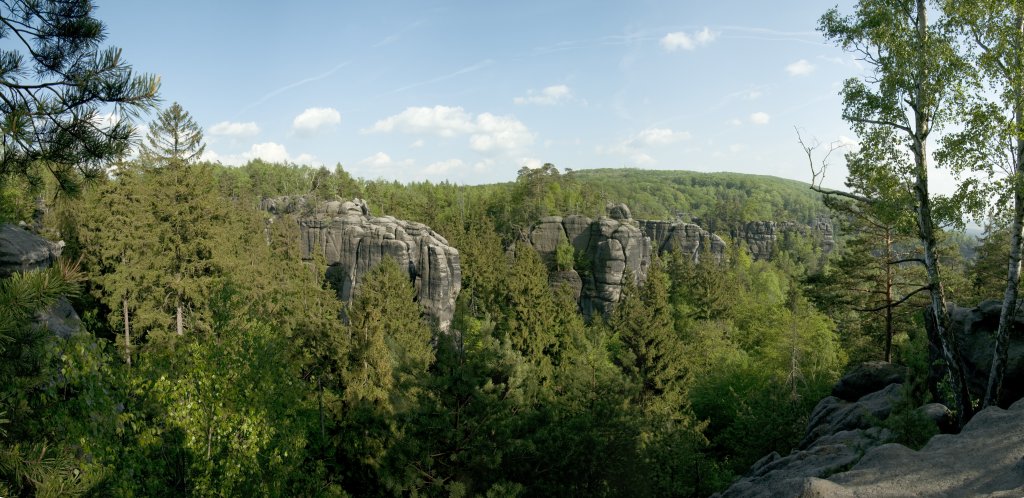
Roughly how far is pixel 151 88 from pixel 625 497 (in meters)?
14.1

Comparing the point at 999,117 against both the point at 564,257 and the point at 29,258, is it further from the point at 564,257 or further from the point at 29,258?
the point at 564,257

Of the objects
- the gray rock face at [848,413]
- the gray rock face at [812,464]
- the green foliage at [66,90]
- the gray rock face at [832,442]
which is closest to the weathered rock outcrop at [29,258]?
the green foliage at [66,90]

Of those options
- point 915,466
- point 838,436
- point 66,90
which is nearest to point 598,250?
point 838,436

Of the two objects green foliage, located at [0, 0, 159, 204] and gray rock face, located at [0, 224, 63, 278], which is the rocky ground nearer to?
green foliage, located at [0, 0, 159, 204]

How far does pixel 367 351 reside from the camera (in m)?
17.4

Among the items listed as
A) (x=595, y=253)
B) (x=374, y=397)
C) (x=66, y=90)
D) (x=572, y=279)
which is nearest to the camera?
(x=66, y=90)

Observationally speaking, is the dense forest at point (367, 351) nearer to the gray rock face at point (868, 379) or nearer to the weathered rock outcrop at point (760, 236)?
the gray rock face at point (868, 379)

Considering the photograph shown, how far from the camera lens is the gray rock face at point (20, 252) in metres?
12.8

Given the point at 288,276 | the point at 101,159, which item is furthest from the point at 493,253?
the point at 101,159

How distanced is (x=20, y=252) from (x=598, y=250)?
46.6 metres

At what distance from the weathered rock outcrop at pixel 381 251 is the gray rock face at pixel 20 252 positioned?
2740 cm

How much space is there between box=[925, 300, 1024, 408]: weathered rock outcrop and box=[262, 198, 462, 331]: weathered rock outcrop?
112 ft

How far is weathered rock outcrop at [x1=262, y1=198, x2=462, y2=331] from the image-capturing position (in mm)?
44250

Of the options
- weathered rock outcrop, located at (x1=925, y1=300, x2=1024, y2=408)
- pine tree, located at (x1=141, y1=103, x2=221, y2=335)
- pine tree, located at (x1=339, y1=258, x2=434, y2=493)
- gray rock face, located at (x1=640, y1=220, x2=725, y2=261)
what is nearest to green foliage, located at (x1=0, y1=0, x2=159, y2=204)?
pine tree, located at (x1=339, y1=258, x2=434, y2=493)
